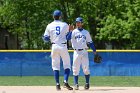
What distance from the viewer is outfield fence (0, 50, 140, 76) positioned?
821 inches

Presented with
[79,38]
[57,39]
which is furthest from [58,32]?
[79,38]

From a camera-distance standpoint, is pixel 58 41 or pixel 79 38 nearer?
pixel 58 41

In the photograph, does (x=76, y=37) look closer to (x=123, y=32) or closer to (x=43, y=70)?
(x=43, y=70)

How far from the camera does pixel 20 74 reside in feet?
68.3

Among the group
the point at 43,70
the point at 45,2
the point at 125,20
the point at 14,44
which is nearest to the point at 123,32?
the point at 125,20

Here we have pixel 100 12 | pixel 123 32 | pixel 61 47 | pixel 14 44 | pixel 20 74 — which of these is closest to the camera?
pixel 61 47

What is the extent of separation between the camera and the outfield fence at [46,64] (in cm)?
2086

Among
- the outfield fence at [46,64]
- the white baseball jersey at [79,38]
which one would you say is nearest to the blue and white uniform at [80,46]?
the white baseball jersey at [79,38]

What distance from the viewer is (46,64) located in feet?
68.9

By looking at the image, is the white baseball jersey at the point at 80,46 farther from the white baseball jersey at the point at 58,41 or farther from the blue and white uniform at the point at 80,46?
the white baseball jersey at the point at 58,41

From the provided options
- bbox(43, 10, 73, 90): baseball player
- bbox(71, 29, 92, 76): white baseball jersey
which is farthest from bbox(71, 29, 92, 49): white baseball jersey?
bbox(43, 10, 73, 90): baseball player

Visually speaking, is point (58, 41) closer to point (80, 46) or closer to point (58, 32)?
point (58, 32)

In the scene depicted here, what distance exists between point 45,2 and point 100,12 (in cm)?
461

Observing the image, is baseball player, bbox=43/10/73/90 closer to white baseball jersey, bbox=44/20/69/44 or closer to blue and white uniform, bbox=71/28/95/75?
white baseball jersey, bbox=44/20/69/44
